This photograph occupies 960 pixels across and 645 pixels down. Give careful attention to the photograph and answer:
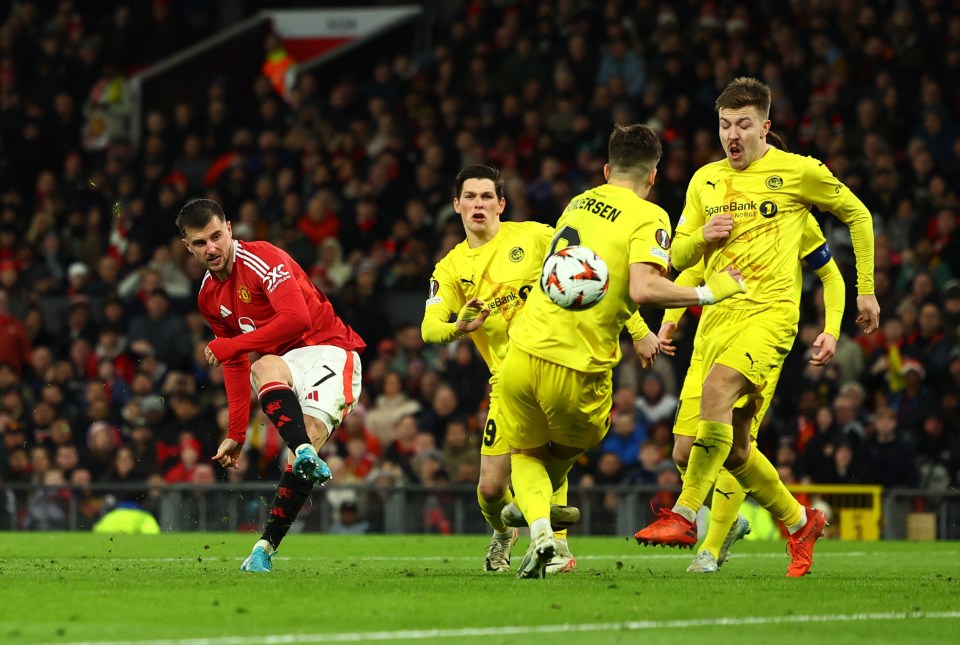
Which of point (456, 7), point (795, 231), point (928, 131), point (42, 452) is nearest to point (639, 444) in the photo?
point (928, 131)

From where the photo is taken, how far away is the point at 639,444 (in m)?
16.7

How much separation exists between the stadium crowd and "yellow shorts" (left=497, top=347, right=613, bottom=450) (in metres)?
7.74

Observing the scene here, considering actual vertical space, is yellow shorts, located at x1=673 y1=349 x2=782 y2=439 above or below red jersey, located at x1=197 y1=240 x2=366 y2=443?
below

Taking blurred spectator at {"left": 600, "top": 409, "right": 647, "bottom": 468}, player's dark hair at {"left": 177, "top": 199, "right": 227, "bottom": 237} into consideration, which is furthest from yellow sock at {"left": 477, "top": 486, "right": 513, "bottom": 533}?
blurred spectator at {"left": 600, "top": 409, "right": 647, "bottom": 468}

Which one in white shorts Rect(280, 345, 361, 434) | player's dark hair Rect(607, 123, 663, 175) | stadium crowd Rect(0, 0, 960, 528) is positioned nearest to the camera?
player's dark hair Rect(607, 123, 663, 175)

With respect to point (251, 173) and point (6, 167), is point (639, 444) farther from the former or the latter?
point (6, 167)

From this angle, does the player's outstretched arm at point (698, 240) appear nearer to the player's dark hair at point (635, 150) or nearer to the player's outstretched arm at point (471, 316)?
the player's dark hair at point (635, 150)

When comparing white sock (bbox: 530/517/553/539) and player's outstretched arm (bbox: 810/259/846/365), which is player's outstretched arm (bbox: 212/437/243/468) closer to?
white sock (bbox: 530/517/553/539)

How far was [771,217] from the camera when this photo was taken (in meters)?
9.43

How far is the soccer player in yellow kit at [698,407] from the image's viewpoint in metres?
9.62

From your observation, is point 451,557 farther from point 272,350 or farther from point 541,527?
point 541,527

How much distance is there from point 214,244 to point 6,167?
1440cm

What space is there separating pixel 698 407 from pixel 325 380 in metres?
2.12

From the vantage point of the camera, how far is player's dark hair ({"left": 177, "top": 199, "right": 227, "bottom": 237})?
30.3 ft
